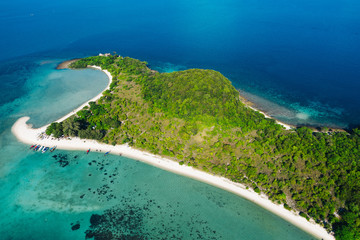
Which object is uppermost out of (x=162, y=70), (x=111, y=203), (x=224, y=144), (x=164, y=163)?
(x=162, y=70)

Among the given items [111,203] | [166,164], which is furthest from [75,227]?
[166,164]

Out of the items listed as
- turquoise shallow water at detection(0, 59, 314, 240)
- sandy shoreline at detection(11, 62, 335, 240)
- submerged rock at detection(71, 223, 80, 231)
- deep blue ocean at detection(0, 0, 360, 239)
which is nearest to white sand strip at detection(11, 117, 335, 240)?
sandy shoreline at detection(11, 62, 335, 240)

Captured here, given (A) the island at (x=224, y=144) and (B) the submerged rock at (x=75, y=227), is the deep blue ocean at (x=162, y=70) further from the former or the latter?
(A) the island at (x=224, y=144)

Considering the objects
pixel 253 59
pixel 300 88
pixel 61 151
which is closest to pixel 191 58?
pixel 253 59

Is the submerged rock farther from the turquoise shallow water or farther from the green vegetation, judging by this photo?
the green vegetation

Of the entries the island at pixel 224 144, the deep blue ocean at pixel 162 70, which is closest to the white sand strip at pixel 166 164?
the island at pixel 224 144

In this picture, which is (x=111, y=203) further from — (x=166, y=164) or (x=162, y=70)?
(x=162, y=70)
